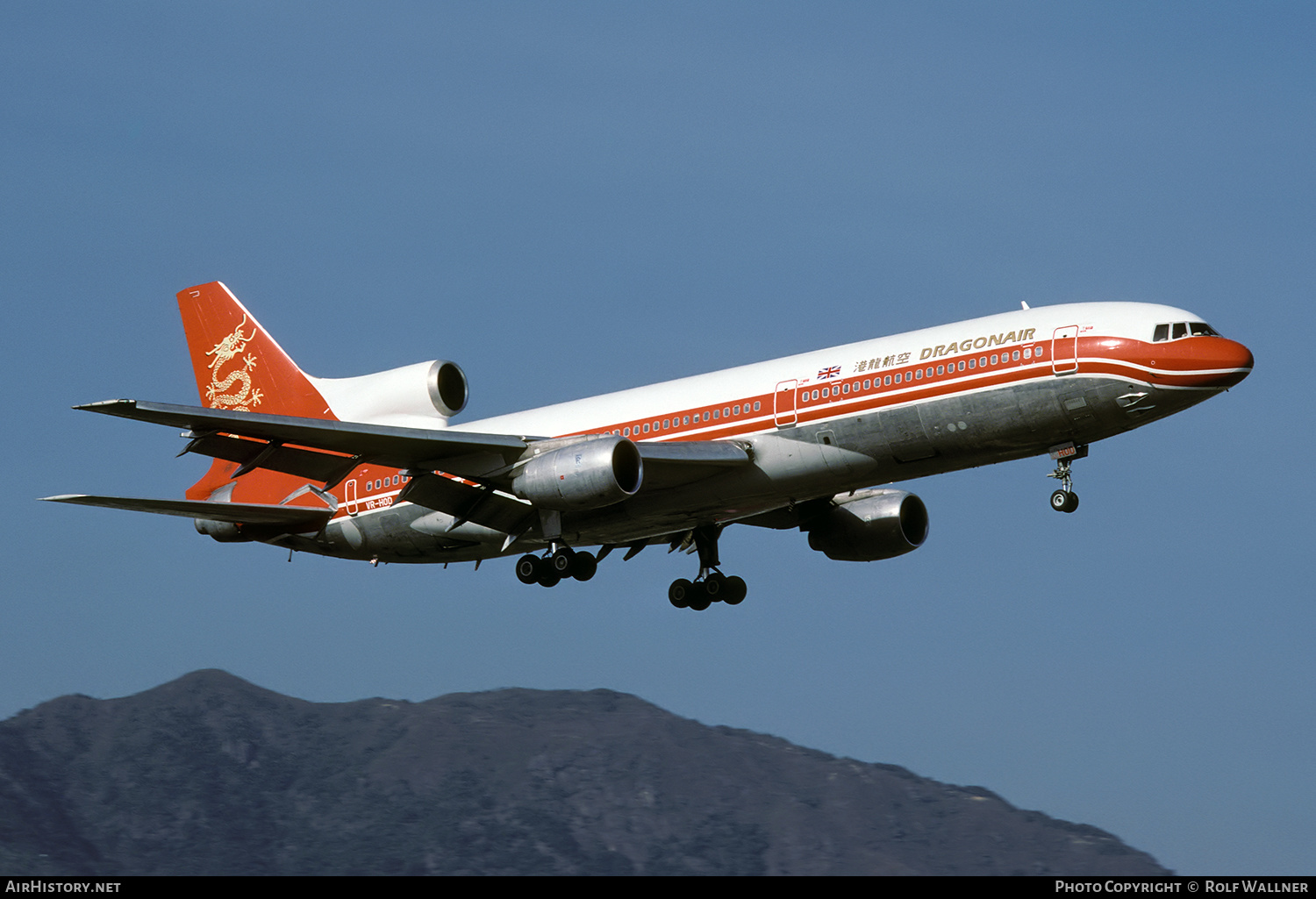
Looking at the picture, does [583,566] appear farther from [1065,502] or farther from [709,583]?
[1065,502]

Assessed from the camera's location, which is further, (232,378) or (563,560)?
(232,378)

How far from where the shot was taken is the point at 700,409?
3731 centimetres

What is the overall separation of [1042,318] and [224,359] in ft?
79.5

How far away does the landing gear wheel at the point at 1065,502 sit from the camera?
1350 inches

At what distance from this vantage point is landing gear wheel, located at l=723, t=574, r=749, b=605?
1665 inches

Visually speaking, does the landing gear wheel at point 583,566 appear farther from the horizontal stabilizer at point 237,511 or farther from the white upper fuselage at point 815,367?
the horizontal stabilizer at point 237,511

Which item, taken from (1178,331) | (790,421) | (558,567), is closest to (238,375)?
(558,567)

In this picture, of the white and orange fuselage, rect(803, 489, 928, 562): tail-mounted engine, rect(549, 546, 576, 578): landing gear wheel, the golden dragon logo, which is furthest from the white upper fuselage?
the golden dragon logo

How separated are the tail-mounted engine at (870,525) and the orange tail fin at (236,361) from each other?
575 inches

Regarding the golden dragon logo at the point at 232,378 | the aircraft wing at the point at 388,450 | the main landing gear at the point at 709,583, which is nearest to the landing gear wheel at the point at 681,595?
the main landing gear at the point at 709,583

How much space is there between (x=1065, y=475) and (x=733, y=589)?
10982 millimetres

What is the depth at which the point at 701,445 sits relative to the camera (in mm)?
35844
